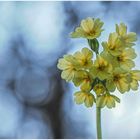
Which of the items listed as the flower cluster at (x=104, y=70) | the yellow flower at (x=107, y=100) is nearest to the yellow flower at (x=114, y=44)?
the flower cluster at (x=104, y=70)

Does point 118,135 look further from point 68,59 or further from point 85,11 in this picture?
point 68,59

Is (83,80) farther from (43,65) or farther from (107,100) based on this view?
(43,65)

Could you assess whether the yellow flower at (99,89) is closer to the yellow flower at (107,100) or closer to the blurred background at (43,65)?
the yellow flower at (107,100)

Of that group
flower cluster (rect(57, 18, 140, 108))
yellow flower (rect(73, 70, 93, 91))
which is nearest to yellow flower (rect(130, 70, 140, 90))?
flower cluster (rect(57, 18, 140, 108))

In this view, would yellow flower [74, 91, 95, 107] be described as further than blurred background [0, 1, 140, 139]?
No

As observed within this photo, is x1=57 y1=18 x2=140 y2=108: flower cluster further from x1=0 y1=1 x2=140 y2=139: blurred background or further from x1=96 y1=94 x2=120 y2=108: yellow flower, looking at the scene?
x1=0 y1=1 x2=140 y2=139: blurred background

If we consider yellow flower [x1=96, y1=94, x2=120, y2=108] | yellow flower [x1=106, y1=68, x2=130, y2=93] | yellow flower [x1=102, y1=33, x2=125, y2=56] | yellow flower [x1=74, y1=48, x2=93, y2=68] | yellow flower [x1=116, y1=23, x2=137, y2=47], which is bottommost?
yellow flower [x1=96, y1=94, x2=120, y2=108]

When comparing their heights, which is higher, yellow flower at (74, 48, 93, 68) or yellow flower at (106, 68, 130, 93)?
yellow flower at (74, 48, 93, 68)

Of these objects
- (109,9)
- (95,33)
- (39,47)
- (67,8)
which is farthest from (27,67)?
(95,33)
